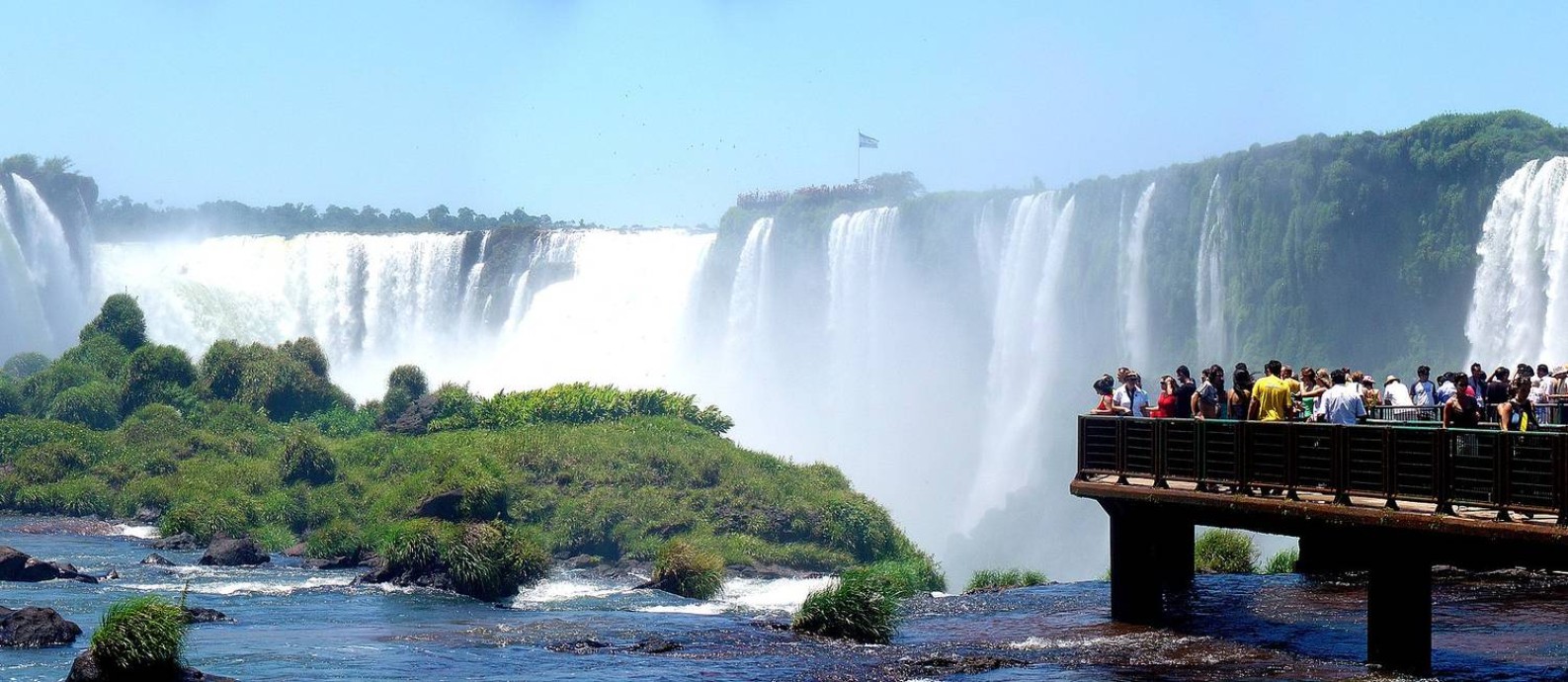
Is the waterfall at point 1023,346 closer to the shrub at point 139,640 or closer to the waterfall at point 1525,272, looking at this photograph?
the waterfall at point 1525,272

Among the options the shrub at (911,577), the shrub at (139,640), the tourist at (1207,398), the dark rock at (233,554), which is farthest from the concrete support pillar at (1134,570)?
the dark rock at (233,554)

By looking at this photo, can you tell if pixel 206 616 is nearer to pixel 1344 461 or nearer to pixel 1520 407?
pixel 1344 461

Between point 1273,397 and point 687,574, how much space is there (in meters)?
16.9

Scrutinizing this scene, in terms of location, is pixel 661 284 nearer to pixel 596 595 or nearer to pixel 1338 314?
pixel 1338 314

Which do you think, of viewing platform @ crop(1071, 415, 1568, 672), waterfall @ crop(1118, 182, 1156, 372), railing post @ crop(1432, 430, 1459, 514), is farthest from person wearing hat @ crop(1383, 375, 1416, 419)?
waterfall @ crop(1118, 182, 1156, 372)

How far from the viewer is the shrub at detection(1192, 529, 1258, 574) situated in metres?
32.4

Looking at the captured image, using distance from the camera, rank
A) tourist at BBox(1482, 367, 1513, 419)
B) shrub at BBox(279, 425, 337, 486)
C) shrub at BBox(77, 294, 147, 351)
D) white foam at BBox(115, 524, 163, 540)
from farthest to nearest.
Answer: shrub at BBox(77, 294, 147, 351) < shrub at BBox(279, 425, 337, 486) < white foam at BBox(115, 524, 163, 540) < tourist at BBox(1482, 367, 1513, 419)

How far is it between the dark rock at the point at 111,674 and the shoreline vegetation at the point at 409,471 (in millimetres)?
Result: 12333

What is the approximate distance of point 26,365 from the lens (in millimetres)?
75812

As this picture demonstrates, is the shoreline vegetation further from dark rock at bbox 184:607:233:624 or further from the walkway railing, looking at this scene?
the walkway railing

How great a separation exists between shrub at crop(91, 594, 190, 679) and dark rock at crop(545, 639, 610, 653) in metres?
5.61

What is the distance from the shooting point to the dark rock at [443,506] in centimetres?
4197

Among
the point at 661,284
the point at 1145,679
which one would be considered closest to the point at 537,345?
the point at 661,284

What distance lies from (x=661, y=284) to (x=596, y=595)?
51.6 metres
